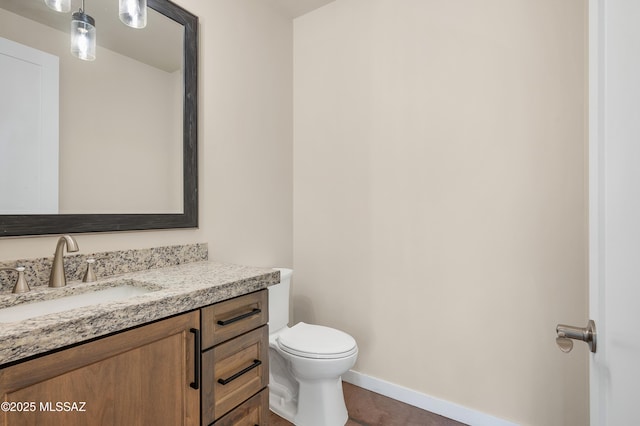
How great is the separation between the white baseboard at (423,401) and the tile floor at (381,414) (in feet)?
0.09

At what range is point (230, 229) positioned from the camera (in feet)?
6.36

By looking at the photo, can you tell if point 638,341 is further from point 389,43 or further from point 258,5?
point 258,5

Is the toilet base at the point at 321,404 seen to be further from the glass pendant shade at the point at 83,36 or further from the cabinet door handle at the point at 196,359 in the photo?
the glass pendant shade at the point at 83,36

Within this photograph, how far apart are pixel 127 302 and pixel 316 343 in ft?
3.50

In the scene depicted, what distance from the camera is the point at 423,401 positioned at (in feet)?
6.27

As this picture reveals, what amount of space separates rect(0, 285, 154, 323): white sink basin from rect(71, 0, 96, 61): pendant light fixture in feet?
3.22

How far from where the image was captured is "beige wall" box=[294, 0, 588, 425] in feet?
5.12

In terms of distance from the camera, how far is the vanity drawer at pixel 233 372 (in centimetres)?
110

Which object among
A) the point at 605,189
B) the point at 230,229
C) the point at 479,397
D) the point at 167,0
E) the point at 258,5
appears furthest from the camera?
the point at 258,5

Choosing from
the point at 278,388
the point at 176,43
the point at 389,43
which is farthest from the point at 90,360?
the point at 389,43

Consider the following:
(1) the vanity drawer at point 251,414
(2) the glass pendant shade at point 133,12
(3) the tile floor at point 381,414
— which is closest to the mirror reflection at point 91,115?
(2) the glass pendant shade at point 133,12

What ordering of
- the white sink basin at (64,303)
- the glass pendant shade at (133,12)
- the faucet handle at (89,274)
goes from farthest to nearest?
the glass pendant shade at (133,12) → the faucet handle at (89,274) → the white sink basin at (64,303)

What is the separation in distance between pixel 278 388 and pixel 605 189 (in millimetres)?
1920

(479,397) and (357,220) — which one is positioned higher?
(357,220)
